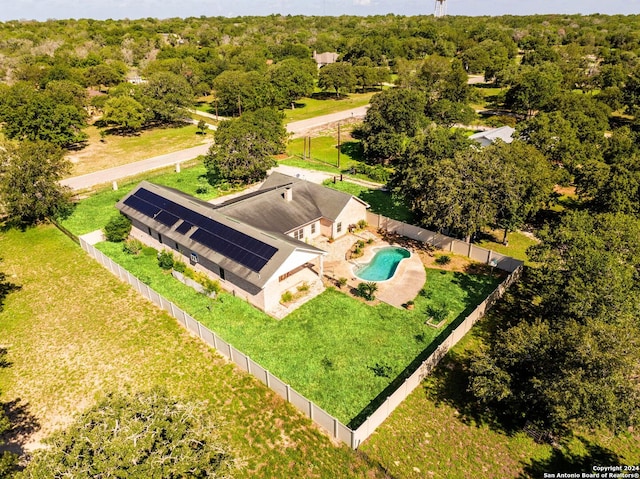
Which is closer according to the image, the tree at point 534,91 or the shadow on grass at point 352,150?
the shadow on grass at point 352,150

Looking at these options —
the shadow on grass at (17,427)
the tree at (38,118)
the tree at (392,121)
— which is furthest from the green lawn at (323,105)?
the shadow on grass at (17,427)

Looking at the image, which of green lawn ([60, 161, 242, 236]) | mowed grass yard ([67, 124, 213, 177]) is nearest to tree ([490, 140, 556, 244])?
green lawn ([60, 161, 242, 236])

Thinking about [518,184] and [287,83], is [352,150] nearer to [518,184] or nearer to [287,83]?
[287,83]

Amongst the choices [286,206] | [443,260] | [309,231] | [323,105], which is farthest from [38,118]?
[443,260]

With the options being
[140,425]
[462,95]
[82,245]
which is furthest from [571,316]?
[462,95]

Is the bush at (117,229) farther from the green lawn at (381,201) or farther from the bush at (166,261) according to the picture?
the green lawn at (381,201)

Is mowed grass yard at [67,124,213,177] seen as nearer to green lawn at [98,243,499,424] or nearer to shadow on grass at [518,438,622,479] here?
green lawn at [98,243,499,424]

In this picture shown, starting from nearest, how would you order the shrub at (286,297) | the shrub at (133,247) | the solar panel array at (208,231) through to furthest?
the solar panel array at (208,231) → the shrub at (286,297) → the shrub at (133,247)
